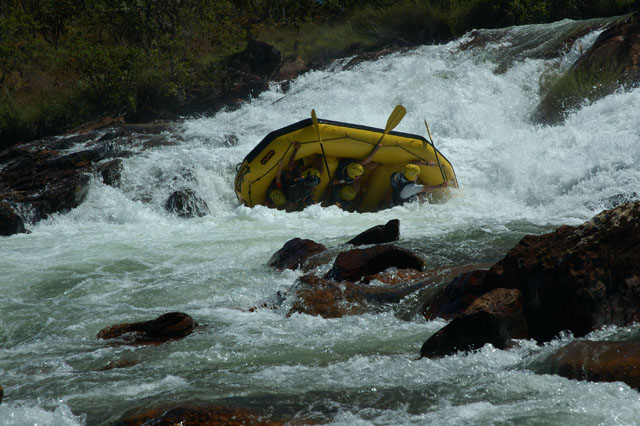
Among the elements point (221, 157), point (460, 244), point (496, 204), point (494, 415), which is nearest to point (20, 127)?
point (221, 157)

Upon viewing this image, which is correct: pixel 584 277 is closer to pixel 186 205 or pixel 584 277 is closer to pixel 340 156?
pixel 340 156

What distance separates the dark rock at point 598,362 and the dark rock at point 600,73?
8949 millimetres

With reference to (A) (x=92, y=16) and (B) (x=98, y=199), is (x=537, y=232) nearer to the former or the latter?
(B) (x=98, y=199)

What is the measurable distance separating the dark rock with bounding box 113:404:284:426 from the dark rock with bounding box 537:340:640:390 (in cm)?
121

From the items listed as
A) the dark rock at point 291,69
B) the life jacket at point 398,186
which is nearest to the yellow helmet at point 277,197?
the life jacket at point 398,186

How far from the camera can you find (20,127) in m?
15.3

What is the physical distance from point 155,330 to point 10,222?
582 centimetres

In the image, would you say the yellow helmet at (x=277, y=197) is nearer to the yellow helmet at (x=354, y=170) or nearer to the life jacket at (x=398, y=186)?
the yellow helmet at (x=354, y=170)

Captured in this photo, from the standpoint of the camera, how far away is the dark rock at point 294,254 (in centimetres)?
566

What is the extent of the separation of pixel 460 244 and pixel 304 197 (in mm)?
3182

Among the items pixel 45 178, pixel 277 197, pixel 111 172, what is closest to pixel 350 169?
pixel 277 197

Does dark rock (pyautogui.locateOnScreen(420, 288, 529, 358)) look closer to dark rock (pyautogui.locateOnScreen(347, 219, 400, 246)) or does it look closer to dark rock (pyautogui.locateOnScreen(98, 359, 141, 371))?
dark rock (pyautogui.locateOnScreen(98, 359, 141, 371))

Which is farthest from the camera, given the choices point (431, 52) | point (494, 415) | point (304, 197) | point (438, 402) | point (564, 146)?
point (431, 52)

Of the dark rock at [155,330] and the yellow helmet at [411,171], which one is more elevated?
the yellow helmet at [411,171]
